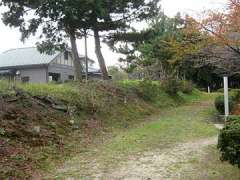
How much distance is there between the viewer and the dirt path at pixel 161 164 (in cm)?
655

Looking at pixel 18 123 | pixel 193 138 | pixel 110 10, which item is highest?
pixel 110 10

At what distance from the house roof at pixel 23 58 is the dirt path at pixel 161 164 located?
74.2 feet

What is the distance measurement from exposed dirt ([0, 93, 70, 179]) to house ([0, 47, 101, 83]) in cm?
1871

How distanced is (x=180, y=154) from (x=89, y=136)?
3.31m

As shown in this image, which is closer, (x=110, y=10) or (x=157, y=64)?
(x=110, y=10)

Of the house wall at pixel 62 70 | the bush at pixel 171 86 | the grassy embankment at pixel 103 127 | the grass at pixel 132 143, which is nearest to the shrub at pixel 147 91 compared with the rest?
the grassy embankment at pixel 103 127

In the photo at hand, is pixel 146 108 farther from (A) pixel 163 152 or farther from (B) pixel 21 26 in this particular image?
(A) pixel 163 152

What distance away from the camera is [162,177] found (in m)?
6.45

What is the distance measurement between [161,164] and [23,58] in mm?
27434

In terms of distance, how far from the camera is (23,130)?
344 inches

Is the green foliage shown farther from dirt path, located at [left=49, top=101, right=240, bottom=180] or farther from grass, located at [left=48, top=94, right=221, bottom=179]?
dirt path, located at [left=49, top=101, right=240, bottom=180]

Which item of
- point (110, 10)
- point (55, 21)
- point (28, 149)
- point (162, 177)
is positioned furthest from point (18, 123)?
point (110, 10)

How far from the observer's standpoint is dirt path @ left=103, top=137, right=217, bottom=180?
655 cm

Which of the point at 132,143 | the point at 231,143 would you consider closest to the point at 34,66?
the point at 132,143
